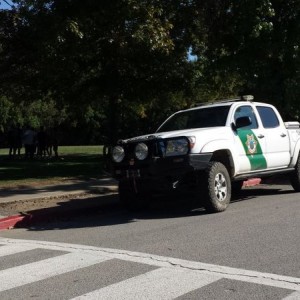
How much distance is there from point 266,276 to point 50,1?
38.3 ft

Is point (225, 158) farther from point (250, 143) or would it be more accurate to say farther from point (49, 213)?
point (49, 213)

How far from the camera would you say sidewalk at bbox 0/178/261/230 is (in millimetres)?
9812

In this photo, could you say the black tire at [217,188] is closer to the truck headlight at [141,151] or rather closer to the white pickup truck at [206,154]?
the white pickup truck at [206,154]

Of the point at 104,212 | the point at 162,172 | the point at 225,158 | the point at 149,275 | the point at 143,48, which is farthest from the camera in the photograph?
the point at 143,48

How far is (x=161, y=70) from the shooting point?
18688 mm

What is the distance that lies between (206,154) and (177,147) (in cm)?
54

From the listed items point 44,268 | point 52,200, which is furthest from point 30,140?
point 44,268

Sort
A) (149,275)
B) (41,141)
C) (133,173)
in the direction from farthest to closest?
(41,141) → (133,173) → (149,275)

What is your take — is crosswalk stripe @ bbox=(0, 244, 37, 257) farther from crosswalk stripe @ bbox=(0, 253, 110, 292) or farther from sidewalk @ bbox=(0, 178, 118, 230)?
sidewalk @ bbox=(0, 178, 118, 230)

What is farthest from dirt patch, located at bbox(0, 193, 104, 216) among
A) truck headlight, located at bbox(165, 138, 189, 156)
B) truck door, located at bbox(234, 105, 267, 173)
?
truck door, located at bbox(234, 105, 267, 173)

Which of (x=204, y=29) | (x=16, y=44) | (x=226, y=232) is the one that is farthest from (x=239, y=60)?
(x=226, y=232)

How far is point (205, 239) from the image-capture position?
7379mm

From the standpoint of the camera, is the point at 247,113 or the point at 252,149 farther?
the point at 247,113

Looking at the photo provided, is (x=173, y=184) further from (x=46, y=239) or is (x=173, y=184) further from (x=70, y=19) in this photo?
(x=70, y=19)
